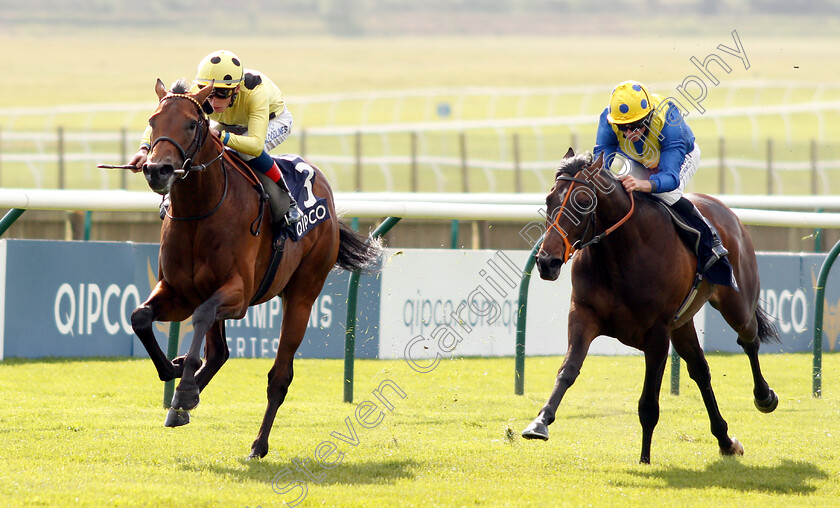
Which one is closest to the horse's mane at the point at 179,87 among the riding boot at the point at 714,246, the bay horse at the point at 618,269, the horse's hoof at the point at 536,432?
the bay horse at the point at 618,269

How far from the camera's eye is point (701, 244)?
5.96 metres

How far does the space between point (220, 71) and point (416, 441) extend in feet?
7.22

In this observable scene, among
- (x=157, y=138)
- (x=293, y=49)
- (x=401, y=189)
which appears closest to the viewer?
(x=157, y=138)

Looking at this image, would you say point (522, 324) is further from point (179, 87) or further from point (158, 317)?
point (179, 87)

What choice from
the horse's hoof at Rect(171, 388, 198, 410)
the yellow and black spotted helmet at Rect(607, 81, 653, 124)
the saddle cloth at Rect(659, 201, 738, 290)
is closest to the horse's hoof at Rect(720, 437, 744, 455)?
the saddle cloth at Rect(659, 201, 738, 290)

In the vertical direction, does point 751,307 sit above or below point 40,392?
above

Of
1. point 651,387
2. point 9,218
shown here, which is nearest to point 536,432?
point 651,387

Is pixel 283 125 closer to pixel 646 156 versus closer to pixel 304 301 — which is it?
pixel 304 301

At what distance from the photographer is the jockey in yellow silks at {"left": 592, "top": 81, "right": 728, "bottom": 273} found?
224 inches

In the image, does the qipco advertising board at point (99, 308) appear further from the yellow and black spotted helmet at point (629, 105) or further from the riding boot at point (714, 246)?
the yellow and black spotted helmet at point (629, 105)

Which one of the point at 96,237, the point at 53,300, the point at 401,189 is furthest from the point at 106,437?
the point at 401,189

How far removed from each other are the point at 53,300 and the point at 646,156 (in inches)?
175

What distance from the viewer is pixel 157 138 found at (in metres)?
4.89

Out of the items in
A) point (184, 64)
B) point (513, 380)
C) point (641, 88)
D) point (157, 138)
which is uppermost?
point (184, 64)
